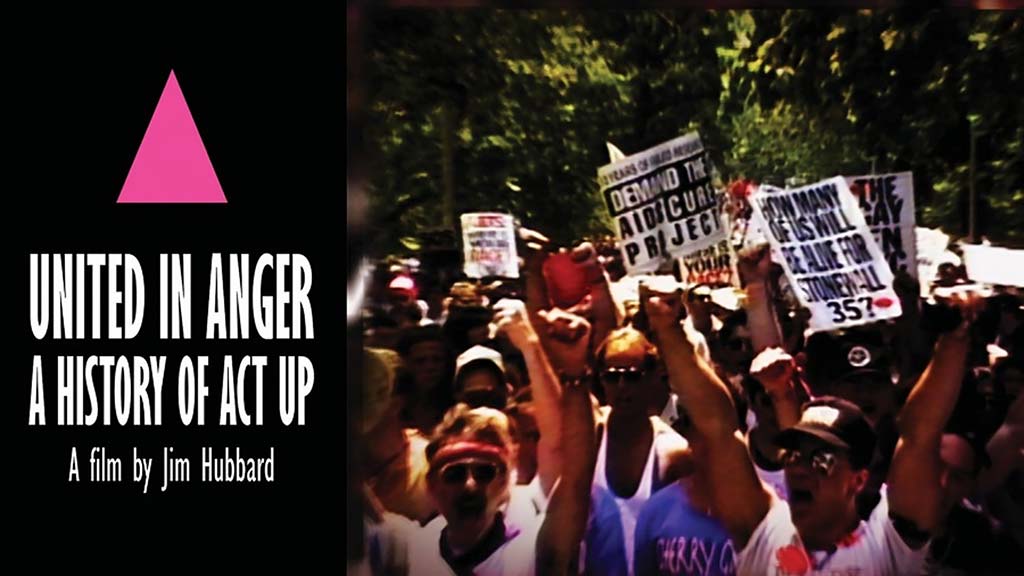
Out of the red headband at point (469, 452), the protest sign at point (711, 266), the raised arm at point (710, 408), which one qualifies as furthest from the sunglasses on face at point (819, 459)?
the red headband at point (469, 452)

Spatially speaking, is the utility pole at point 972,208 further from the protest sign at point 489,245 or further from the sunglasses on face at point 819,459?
the protest sign at point 489,245

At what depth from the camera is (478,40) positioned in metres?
5.80

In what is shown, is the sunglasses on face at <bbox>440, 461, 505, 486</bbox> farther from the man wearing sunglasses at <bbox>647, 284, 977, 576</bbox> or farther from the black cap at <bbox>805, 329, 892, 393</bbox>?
the black cap at <bbox>805, 329, 892, 393</bbox>

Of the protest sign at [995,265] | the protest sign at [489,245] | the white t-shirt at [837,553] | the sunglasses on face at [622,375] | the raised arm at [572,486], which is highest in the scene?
the protest sign at [489,245]

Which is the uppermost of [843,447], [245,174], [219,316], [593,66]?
[593,66]

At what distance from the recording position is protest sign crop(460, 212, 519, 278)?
5.80m

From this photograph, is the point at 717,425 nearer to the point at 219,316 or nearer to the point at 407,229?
the point at 407,229

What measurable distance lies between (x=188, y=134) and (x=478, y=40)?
1.17 meters

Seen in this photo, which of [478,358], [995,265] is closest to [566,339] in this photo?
[478,358]

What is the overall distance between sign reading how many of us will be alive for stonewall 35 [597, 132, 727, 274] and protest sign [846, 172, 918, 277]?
0.57 metres

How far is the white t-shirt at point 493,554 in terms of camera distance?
5836mm

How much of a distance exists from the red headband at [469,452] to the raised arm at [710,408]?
717mm

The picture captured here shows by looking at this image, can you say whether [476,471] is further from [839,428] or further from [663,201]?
[839,428]

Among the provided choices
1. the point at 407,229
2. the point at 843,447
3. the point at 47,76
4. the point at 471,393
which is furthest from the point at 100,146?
the point at 843,447
